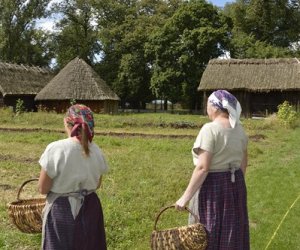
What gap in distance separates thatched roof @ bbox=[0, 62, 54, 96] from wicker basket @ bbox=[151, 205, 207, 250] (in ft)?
107

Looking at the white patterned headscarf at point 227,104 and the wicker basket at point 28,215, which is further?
the wicker basket at point 28,215

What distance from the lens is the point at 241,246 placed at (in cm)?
409

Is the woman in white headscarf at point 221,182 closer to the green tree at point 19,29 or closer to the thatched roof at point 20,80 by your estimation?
the thatched roof at point 20,80

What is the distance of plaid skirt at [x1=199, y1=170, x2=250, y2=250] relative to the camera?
3988mm

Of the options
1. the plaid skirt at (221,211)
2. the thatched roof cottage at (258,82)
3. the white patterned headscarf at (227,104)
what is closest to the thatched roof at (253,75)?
the thatched roof cottage at (258,82)

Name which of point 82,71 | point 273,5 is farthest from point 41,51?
point 273,5

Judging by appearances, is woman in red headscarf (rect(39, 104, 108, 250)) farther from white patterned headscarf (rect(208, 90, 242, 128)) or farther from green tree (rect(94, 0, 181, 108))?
green tree (rect(94, 0, 181, 108))

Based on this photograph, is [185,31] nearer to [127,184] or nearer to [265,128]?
[265,128]

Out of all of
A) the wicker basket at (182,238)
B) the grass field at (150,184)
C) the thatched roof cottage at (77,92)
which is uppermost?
the thatched roof cottage at (77,92)

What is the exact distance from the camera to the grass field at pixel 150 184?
6035 millimetres

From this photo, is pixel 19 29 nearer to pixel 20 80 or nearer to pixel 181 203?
pixel 20 80

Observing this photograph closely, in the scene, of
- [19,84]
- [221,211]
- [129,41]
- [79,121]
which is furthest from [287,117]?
[129,41]

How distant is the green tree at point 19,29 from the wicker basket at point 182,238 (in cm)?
4536

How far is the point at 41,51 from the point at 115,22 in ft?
28.6
